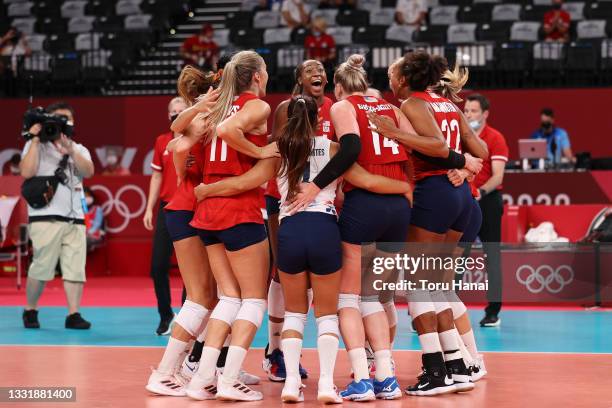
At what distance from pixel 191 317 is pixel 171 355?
10.6 inches

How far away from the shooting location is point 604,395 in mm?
6652

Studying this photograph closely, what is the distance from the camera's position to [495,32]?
19.3 m

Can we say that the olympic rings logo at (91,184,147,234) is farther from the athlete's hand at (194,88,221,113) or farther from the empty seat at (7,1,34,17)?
the athlete's hand at (194,88,221,113)

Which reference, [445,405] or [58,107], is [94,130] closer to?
[58,107]

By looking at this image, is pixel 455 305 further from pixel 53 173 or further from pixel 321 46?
pixel 321 46

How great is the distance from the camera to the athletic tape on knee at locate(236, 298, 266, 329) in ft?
21.3

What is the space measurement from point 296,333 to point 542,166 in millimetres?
9644

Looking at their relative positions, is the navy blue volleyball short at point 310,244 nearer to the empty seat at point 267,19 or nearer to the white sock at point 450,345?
the white sock at point 450,345

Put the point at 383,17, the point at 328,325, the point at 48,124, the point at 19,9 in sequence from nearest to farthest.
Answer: the point at 328,325
the point at 48,124
the point at 383,17
the point at 19,9

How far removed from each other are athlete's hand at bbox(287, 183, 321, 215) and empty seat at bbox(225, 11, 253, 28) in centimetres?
1560

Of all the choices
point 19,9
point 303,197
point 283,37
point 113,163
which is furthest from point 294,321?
point 19,9

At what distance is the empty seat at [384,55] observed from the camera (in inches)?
730

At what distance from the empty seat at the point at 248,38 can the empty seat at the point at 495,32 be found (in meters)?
4.18

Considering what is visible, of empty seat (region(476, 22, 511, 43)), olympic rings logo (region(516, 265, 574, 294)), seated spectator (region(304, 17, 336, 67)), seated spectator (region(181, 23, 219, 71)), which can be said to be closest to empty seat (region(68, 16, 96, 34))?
seated spectator (region(181, 23, 219, 71))
